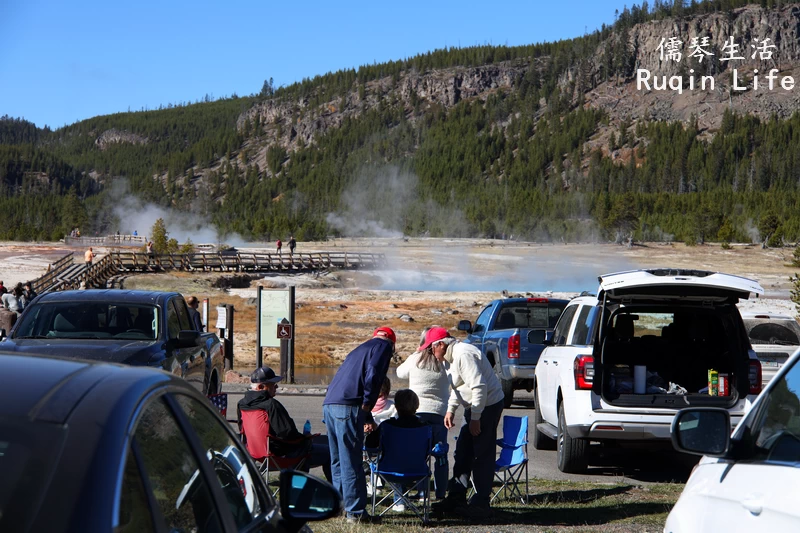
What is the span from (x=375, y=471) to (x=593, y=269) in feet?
251

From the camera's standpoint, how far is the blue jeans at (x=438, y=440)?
28.4 ft

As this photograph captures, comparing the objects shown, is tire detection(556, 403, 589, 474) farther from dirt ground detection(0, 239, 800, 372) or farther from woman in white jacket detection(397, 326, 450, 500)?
dirt ground detection(0, 239, 800, 372)

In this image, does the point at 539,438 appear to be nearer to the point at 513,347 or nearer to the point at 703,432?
the point at 513,347

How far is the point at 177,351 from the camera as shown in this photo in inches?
436

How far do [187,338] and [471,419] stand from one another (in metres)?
3.76

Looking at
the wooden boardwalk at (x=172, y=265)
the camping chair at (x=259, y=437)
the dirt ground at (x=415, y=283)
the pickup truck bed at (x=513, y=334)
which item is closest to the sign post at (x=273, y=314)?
the pickup truck bed at (x=513, y=334)

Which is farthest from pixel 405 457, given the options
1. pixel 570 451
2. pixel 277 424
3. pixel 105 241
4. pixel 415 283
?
pixel 105 241

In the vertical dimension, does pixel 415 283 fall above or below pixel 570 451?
below

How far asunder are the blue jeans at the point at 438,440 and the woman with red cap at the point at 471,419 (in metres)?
0.08

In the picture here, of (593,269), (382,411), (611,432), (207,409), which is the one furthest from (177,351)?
(593,269)

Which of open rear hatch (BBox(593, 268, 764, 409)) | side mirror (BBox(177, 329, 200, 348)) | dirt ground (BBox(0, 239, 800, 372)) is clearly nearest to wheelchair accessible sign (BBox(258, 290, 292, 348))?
dirt ground (BBox(0, 239, 800, 372))

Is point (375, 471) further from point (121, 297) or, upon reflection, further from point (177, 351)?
point (121, 297)

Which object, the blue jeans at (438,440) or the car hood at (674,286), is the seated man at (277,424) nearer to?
the blue jeans at (438,440)

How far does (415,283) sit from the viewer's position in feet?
242
